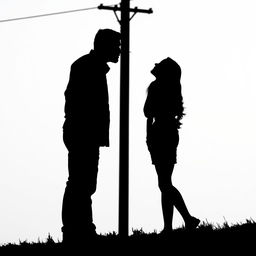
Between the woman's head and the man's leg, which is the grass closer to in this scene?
the man's leg

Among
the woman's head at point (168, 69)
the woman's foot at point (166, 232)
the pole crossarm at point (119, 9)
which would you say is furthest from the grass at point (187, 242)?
the pole crossarm at point (119, 9)

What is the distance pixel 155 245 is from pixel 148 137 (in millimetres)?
1975

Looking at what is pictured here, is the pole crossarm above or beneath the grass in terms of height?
above

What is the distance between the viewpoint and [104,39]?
8.62m

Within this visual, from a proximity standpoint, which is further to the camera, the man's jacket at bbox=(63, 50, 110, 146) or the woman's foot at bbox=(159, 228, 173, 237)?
the woman's foot at bbox=(159, 228, 173, 237)

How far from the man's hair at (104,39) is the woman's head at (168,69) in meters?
0.97

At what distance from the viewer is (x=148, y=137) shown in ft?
30.9

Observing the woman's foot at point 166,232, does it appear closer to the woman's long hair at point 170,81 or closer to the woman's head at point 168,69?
the woman's long hair at point 170,81

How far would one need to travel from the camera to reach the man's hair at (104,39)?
Result: 28.2 ft

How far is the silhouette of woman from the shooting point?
934 cm

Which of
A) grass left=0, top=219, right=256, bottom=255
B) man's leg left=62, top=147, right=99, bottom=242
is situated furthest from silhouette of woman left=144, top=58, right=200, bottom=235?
man's leg left=62, top=147, right=99, bottom=242

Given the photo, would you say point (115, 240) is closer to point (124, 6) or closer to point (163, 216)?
point (163, 216)

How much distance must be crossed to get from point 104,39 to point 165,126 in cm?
151

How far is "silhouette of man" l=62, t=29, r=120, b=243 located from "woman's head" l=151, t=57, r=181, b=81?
3.26ft
